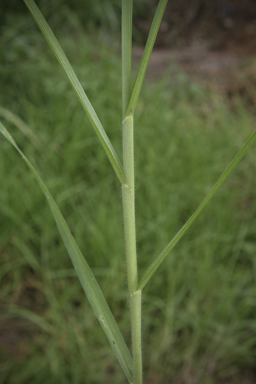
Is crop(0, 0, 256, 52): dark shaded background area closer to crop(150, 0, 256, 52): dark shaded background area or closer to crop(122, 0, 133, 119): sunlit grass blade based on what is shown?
crop(150, 0, 256, 52): dark shaded background area

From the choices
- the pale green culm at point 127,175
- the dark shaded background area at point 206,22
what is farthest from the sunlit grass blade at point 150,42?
the dark shaded background area at point 206,22

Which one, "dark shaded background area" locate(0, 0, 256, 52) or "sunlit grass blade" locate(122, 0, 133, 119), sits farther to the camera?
"dark shaded background area" locate(0, 0, 256, 52)

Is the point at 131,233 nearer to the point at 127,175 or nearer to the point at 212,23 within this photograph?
the point at 127,175

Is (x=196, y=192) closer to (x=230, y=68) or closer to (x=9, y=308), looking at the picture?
(x=9, y=308)

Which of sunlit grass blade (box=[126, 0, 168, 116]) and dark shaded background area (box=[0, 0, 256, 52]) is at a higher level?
dark shaded background area (box=[0, 0, 256, 52])

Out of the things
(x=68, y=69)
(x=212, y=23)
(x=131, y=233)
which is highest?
(x=212, y=23)

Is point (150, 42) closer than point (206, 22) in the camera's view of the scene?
Yes

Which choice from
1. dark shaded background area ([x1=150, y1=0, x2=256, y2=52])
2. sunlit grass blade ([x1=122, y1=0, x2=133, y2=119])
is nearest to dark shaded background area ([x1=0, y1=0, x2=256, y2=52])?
dark shaded background area ([x1=150, y1=0, x2=256, y2=52])

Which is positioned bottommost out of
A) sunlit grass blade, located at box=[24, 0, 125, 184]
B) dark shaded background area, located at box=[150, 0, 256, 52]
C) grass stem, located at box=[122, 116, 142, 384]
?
grass stem, located at box=[122, 116, 142, 384]

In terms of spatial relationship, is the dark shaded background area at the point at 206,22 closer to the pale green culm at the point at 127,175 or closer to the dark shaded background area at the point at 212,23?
the dark shaded background area at the point at 212,23

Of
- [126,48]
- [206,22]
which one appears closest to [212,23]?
[206,22]
